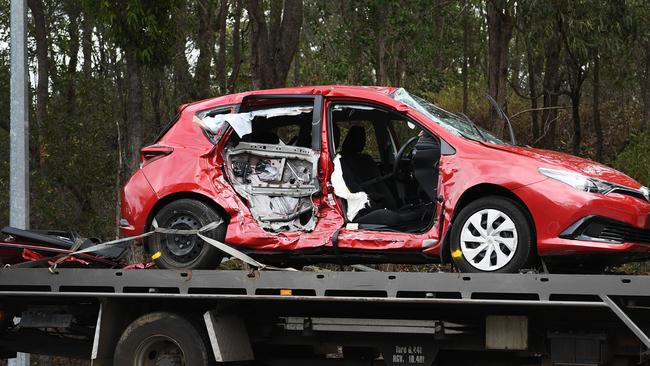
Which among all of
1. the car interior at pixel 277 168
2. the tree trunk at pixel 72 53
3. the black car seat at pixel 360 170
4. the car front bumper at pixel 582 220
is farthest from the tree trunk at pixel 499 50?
the tree trunk at pixel 72 53

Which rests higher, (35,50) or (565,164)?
(35,50)

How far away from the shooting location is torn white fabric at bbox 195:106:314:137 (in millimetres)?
8562

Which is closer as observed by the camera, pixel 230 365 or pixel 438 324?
pixel 438 324

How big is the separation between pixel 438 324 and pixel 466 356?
584 millimetres

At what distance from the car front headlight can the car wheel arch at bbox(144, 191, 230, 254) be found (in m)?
2.74

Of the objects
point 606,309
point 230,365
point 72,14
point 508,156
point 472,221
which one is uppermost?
point 72,14

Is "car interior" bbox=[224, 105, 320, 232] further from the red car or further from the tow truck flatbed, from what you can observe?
the tow truck flatbed

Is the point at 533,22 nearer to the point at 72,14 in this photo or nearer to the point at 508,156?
the point at 508,156

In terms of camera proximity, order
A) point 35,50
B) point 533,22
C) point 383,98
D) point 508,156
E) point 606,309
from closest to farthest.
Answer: point 606,309 → point 508,156 → point 383,98 → point 533,22 → point 35,50

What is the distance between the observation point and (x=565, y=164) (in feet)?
24.9

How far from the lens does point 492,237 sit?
752cm

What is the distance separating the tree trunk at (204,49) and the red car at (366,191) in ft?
49.5

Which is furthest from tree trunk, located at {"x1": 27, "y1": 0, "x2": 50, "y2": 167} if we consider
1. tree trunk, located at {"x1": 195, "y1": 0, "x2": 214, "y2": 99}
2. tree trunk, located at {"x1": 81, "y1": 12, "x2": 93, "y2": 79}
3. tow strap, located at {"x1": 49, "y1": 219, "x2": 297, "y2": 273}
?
tow strap, located at {"x1": 49, "y1": 219, "x2": 297, "y2": 273}

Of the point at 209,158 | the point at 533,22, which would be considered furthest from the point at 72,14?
the point at 209,158
